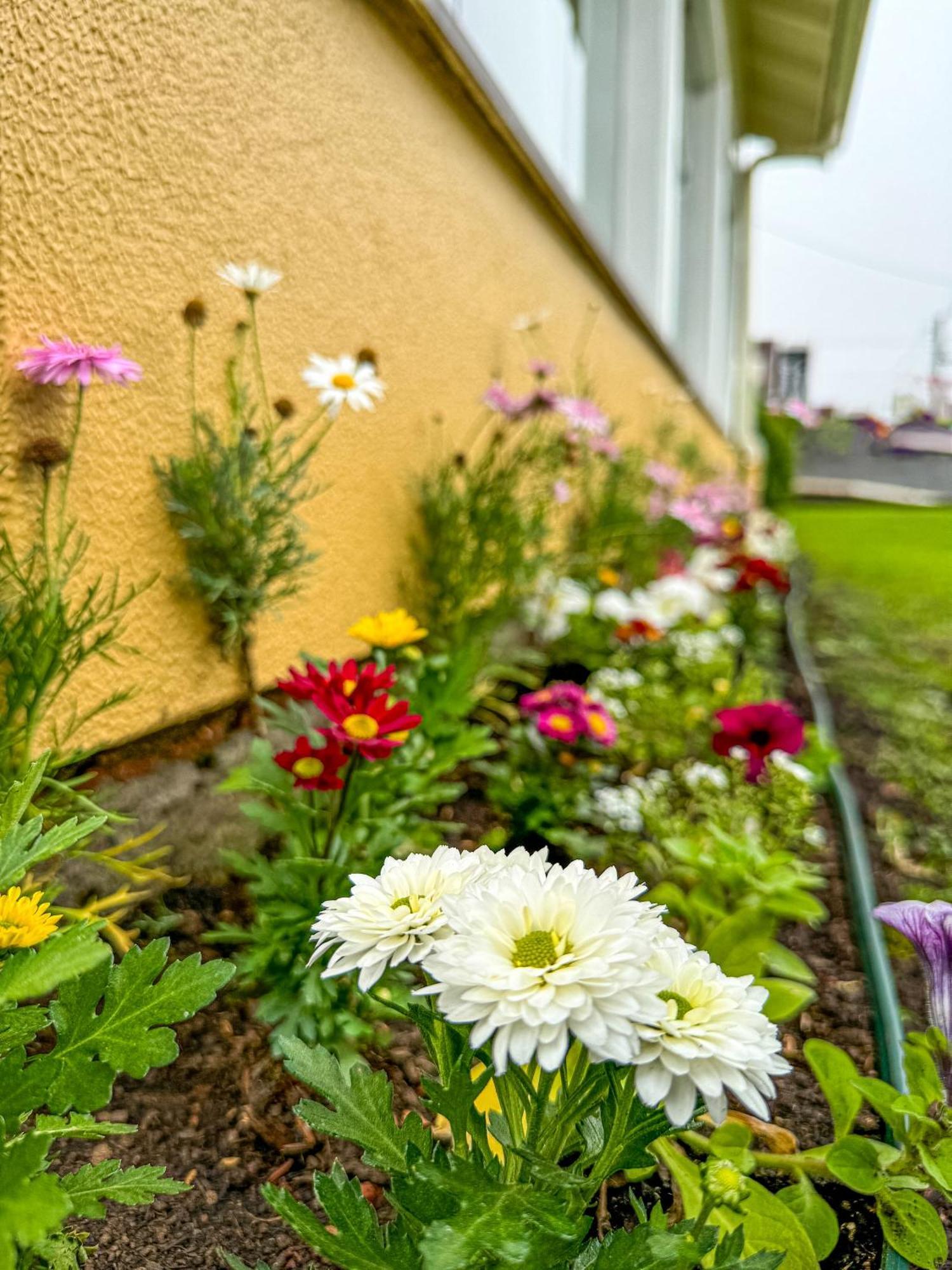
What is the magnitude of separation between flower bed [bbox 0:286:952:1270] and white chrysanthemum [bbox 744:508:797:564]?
3.01 meters

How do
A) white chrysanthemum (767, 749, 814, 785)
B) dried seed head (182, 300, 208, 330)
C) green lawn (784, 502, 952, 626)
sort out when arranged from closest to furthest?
dried seed head (182, 300, 208, 330), white chrysanthemum (767, 749, 814, 785), green lawn (784, 502, 952, 626)

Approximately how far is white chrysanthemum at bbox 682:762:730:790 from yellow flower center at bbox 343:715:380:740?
1127mm

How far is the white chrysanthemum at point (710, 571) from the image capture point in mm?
4156

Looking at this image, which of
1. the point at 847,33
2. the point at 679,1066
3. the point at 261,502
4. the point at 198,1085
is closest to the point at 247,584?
the point at 261,502

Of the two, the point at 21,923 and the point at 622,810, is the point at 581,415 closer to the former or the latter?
the point at 622,810

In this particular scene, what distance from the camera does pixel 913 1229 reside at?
1076mm

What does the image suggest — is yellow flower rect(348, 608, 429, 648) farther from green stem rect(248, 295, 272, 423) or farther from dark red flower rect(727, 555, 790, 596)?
dark red flower rect(727, 555, 790, 596)

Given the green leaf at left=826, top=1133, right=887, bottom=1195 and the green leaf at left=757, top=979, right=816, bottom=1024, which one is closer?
the green leaf at left=826, top=1133, right=887, bottom=1195

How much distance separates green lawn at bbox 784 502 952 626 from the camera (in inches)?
261

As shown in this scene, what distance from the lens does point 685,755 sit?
2.71 m

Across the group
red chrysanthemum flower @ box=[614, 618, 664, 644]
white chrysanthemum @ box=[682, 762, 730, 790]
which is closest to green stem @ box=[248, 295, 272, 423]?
white chrysanthemum @ box=[682, 762, 730, 790]

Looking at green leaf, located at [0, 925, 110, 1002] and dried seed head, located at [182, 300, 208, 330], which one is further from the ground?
dried seed head, located at [182, 300, 208, 330]

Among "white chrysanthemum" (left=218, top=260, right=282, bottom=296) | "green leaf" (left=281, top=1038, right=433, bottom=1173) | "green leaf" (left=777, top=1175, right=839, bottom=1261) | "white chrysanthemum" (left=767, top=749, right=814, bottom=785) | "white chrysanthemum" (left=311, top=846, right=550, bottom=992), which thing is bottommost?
"green leaf" (left=777, top=1175, right=839, bottom=1261)

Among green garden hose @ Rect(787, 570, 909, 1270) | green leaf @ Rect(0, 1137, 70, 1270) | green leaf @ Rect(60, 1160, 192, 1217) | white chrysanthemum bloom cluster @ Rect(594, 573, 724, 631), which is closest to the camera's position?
green leaf @ Rect(0, 1137, 70, 1270)
